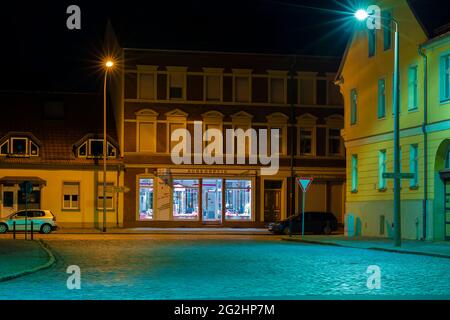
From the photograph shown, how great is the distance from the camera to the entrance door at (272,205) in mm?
54125

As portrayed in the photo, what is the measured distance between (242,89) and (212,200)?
785 cm

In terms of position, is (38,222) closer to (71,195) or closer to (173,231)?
(71,195)

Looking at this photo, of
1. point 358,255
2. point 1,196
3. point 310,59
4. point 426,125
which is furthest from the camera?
point 310,59

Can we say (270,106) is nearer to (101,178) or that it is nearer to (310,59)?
(310,59)

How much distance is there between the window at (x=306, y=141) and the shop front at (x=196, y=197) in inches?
159

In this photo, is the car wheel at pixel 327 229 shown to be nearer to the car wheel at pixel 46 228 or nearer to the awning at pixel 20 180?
the car wheel at pixel 46 228

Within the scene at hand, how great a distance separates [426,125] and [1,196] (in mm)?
29480

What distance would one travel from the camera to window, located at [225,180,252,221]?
5394 cm

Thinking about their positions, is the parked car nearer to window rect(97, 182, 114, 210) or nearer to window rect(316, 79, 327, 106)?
window rect(97, 182, 114, 210)

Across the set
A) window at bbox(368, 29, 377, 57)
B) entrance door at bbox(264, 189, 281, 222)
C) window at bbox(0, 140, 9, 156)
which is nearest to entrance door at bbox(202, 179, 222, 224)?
entrance door at bbox(264, 189, 281, 222)

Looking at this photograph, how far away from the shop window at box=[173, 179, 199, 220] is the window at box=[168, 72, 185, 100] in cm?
578

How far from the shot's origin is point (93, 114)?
183 ft

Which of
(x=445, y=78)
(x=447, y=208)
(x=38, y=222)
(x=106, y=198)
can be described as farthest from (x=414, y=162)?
(x=106, y=198)
